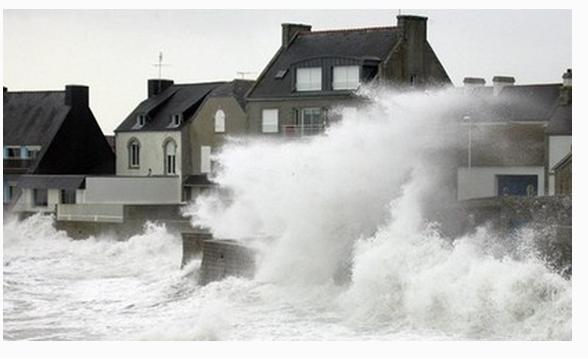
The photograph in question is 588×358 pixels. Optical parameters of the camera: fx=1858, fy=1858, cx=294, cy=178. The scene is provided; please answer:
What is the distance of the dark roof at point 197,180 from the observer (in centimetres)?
2859

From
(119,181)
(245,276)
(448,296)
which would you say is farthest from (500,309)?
(119,181)

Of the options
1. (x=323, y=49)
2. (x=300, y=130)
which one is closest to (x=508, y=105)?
(x=300, y=130)

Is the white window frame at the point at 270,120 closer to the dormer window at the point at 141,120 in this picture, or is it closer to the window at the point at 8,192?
the dormer window at the point at 141,120

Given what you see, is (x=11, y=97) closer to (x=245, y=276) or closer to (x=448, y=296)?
(x=245, y=276)

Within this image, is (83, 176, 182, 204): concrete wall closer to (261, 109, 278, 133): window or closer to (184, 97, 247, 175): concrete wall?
(184, 97, 247, 175): concrete wall

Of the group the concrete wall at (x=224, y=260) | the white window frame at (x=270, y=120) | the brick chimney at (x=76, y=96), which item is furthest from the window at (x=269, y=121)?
the concrete wall at (x=224, y=260)

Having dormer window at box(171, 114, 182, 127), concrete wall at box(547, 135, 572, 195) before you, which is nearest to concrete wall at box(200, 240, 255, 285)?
concrete wall at box(547, 135, 572, 195)

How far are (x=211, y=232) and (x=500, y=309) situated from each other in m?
7.38

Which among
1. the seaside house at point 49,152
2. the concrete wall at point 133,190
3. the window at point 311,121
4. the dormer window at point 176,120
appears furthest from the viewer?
the dormer window at point 176,120

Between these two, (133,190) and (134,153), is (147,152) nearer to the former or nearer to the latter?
(134,153)

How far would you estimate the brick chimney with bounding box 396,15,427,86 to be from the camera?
27.8 meters

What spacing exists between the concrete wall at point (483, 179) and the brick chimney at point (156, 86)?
17.2 ft

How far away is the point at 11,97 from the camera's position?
80.8 feet

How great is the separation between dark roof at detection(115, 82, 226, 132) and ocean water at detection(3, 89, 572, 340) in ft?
10.8
